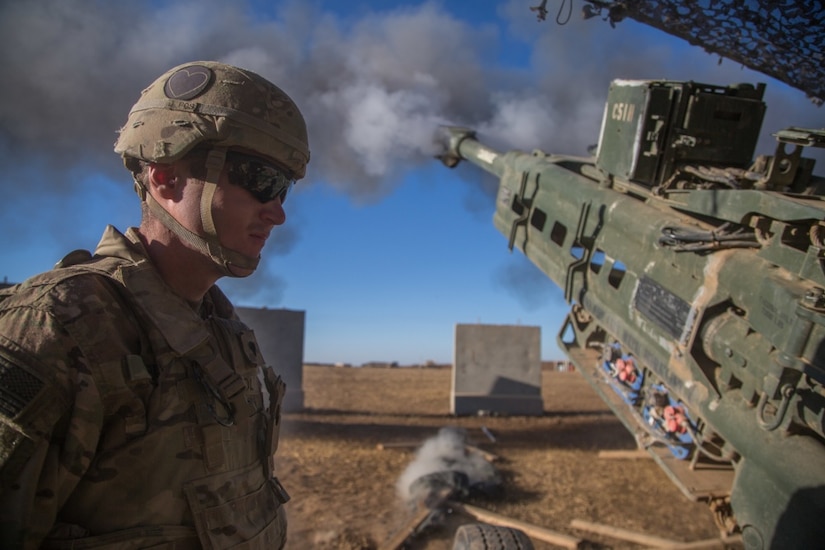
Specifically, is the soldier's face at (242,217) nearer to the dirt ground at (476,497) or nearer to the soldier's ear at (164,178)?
the soldier's ear at (164,178)

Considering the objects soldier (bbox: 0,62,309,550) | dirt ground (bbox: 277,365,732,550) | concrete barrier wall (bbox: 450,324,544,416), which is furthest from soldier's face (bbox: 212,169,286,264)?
concrete barrier wall (bbox: 450,324,544,416)

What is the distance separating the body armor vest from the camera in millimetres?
1777

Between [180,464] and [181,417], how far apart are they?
0.13 metres

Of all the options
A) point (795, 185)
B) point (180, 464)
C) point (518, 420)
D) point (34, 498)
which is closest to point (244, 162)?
point (180, 464)

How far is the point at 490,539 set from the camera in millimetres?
4758

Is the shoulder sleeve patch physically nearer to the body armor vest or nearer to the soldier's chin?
the body armor vest

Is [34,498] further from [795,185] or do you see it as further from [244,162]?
[795,185]

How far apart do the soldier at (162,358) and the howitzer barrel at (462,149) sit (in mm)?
7513

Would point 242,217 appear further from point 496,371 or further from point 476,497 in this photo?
point 496,371

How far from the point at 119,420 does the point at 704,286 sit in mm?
4305

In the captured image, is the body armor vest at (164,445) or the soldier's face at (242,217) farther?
the soldier's face at (242,217)

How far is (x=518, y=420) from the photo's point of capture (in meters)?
12.8

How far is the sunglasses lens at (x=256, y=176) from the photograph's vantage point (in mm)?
2143

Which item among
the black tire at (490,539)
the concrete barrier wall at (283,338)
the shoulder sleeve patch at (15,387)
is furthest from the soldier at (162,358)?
the concrete barrier wall at (283,338)
